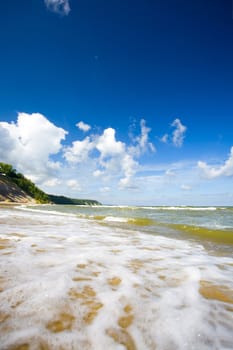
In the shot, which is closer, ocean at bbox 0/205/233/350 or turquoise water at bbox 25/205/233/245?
ocean at bbox 0/205/233/350

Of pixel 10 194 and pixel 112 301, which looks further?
pixel 10 194

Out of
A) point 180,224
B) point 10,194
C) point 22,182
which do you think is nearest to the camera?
point 180,224

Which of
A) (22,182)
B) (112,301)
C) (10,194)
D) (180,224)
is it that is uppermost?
(22,182)

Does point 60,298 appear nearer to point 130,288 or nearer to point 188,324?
point 130,288

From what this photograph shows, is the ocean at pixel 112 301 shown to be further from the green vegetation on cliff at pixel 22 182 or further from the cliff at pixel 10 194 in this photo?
the green vegetation on cliff at pixel 22 182

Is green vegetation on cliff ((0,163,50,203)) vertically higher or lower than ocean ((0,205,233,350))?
higher

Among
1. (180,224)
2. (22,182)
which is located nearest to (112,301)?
(180,224)

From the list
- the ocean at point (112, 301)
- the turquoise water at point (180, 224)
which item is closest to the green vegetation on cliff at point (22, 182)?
the turquoise water at point (180, 224)

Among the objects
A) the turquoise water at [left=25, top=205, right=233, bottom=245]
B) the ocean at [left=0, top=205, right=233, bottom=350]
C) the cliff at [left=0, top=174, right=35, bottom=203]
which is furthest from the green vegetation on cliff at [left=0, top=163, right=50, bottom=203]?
the ocean at [left=0, top=205, right=233, bottom=350]

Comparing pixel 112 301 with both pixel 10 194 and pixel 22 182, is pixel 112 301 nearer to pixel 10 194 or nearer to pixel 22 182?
pixel 10 194

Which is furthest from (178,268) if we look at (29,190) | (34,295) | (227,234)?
(29,190)

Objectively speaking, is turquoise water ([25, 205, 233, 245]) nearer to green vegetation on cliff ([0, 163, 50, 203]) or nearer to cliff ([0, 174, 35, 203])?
cliff ([0, 174, 35, 203])

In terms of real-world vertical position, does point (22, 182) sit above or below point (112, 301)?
→ above

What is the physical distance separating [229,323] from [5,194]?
75.3 m
